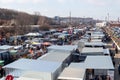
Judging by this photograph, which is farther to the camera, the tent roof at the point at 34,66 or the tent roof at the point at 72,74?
the tent roof at the point at 34,66

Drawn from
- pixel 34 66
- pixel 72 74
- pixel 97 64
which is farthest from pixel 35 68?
pixel 97 64

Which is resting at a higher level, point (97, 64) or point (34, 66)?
point (34, 66)

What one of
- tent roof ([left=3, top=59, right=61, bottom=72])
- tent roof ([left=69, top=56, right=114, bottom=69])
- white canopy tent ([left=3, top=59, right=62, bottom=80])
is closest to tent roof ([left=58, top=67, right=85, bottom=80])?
white canopy tent ([left=3, top=59, right=62, bottom=80])

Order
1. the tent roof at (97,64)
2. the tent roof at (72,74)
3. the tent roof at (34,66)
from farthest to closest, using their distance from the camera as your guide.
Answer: the tent roof at (97,64), the tent roof at (34,66), the tent roof at (72,74)

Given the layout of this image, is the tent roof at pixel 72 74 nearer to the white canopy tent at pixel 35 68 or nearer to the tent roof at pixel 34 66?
the white canopy tent at pixel 35 68

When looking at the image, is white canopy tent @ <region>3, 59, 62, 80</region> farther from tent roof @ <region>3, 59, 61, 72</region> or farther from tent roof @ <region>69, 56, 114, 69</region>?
tent roof @ <region>69, 56, 114, 69</region>

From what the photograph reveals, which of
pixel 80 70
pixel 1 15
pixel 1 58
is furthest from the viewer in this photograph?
pixel 1 15

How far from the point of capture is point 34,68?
28.0 feet

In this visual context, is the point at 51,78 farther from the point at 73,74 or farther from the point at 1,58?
the point at 1,58

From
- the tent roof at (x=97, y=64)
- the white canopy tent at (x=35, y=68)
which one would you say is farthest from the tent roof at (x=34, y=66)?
the tent roof at (x=97, y=64)

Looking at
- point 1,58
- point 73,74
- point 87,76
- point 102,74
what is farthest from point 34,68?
point 1,58

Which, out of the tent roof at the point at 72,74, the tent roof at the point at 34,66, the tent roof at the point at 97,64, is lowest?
the tent roof at the point at 97,64

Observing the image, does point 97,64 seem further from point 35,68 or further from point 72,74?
point 35,68

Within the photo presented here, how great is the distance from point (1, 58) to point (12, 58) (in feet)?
3.24
